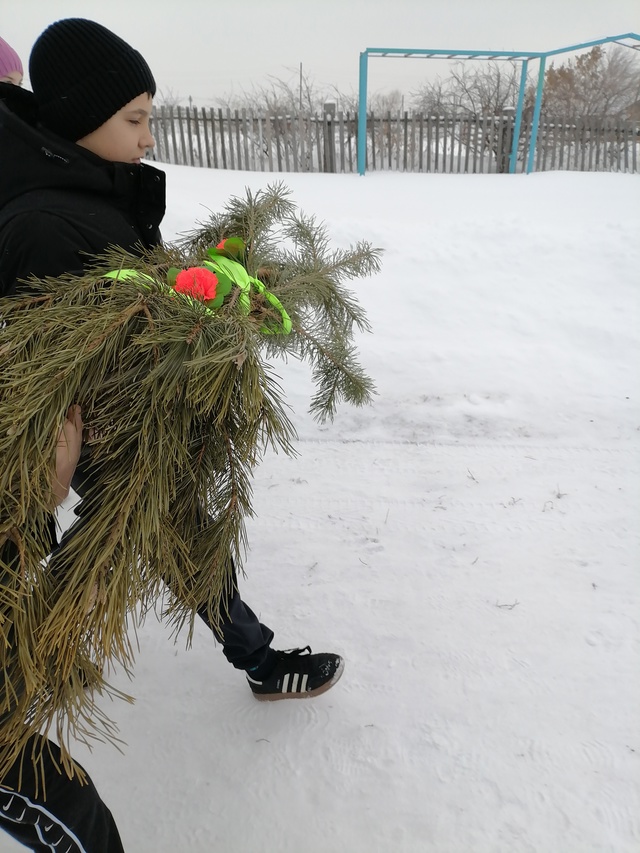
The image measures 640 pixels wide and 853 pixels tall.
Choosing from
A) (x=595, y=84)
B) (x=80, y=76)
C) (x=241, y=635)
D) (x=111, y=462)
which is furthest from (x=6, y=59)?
(x=595, y=84)

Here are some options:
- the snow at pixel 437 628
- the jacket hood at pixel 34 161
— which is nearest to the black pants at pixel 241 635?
the snow at pixel 437 628

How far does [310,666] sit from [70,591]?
1.16 meters

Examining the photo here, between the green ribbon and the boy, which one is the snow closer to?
the boy

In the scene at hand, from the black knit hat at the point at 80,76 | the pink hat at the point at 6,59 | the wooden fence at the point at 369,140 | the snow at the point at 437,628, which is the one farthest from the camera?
the wooden fence at the point at 369,140

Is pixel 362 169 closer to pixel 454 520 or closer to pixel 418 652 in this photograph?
pixel 454 520

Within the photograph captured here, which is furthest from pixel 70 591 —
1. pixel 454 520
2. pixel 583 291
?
pixel 583 291

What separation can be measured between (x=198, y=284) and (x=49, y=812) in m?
0.99

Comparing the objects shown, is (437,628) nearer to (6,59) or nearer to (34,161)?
(34,161)

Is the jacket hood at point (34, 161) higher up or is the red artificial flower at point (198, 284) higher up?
the jacket hood at point (34, 161)

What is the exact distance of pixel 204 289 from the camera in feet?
3.06

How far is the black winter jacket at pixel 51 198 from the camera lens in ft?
3.57

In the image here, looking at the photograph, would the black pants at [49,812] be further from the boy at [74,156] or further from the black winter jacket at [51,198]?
the black winter jacket at [51,198]

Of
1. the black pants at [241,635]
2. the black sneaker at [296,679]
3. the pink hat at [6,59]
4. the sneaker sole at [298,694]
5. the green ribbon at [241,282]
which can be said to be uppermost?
the pink hat at [6,59]

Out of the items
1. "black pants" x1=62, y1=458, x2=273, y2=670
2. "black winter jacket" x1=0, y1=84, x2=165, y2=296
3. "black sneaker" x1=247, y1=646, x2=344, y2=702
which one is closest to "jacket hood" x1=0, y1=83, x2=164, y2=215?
"black winter jacket" x1=0, y1=84, x2=165, y2=296
